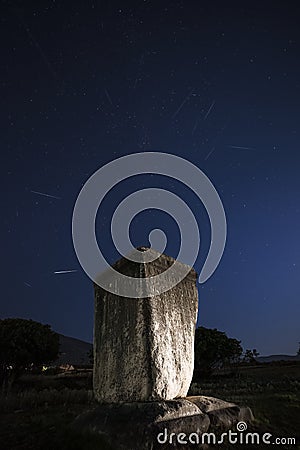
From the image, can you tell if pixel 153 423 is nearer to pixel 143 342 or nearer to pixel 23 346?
pixel 143 342

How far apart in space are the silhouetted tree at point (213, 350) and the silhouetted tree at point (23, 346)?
10076mm

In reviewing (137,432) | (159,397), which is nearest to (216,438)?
(159,397)

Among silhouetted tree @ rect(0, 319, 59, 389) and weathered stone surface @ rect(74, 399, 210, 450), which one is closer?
weathered stone surface @ rect(74, 399, 210, 450)

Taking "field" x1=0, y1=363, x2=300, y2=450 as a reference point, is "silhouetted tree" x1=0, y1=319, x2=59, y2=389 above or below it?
above

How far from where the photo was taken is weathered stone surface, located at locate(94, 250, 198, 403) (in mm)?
6066

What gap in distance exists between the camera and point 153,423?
5.32 m

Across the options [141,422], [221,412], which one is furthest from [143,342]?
[221,412]

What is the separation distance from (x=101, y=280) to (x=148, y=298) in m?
1.43

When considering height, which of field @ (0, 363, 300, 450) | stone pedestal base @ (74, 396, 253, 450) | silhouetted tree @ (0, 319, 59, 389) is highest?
silhouetted tree @ (0, 319, 59, 389)

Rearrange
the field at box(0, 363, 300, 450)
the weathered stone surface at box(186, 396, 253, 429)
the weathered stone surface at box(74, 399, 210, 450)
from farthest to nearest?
the weathered stone surface at box(186, 396, 253, 429), the field at box(0, 363, 300, 450), the weathered stone surface at box(74, 399, 210, 450)

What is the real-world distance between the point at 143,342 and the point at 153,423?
1.23 metres

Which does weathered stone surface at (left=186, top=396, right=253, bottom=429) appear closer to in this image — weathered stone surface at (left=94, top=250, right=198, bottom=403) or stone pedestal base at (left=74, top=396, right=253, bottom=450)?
stone pedestal base at (left=74, top=396, right=253, bottom=450)

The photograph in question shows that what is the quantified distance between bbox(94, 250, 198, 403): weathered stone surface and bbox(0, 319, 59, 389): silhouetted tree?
13.9m

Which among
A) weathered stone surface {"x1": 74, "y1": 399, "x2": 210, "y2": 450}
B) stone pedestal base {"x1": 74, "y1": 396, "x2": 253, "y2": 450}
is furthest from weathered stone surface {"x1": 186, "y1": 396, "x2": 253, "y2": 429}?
weathered stone surface {"x1": 74, "y1": 399, "x2": 210, "y2": 450}
